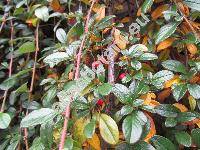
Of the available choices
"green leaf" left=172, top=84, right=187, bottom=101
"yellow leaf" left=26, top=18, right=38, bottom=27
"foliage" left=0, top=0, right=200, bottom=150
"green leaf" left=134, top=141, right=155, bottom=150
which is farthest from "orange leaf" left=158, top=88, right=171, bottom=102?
"yellow leaf" left=26, top=18, right=38, bottom=27

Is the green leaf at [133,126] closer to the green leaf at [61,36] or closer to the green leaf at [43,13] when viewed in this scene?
the green leaf at [61,36]

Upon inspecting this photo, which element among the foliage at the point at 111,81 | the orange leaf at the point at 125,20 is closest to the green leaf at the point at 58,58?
the foliage at the point at 111,81

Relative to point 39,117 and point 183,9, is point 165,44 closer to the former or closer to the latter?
point 183,9

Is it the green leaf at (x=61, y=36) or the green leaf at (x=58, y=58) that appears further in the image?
the green leaf at (x=61, y=36)

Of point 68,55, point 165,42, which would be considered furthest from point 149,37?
point 68,55

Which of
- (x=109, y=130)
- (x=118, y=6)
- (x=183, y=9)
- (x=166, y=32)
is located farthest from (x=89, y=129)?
(x=118, y=6)

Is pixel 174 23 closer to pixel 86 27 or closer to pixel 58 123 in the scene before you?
pixel 86 27
